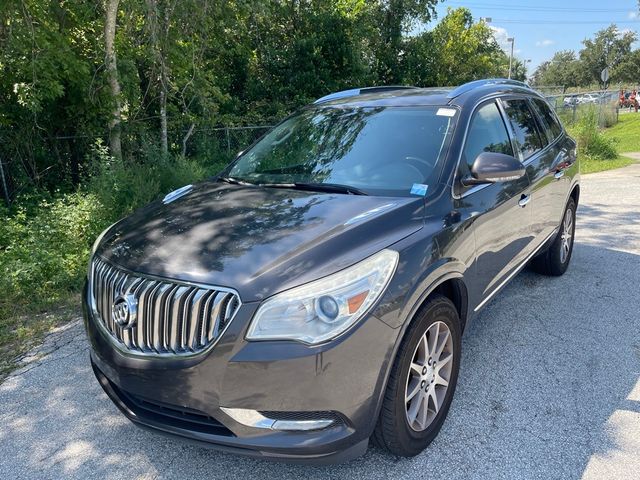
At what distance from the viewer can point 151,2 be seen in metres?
7.91

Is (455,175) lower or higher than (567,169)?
higher

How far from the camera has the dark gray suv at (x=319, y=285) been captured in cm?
220

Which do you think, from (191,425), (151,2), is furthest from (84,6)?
(191,425)

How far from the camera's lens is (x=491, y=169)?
3.15m

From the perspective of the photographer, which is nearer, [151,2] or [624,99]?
[151,2]

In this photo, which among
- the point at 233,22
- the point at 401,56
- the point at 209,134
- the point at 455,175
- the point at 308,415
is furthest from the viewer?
the point at 401,56

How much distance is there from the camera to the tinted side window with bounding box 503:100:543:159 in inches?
166

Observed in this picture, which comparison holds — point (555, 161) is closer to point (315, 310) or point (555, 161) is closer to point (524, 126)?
point (524, 126)

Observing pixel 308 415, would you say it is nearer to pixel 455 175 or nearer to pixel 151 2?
pixel 455 175

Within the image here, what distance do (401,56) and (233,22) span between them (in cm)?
975

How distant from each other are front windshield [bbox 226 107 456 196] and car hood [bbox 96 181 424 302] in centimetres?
25

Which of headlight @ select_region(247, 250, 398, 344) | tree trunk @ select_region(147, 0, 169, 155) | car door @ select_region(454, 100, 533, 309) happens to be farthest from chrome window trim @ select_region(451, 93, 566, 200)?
tree trunk @ select_region(147, 0, 169, 155)

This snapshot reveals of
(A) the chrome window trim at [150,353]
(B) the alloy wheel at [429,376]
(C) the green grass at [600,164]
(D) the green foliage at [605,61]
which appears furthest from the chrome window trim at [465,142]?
(D) the green foliage at [605,61]

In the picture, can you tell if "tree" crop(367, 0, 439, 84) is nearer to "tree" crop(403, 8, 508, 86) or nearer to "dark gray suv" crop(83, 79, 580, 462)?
"tree" crop(403, 8, 508, 86)
